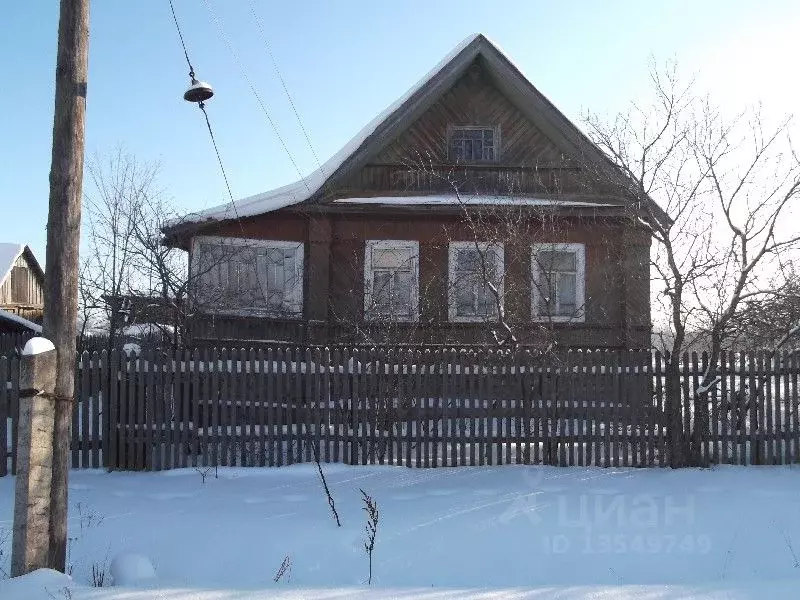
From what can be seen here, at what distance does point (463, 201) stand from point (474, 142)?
1859mm

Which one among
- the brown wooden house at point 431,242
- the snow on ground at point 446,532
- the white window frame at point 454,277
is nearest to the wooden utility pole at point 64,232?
the snow on ground at point 446,532

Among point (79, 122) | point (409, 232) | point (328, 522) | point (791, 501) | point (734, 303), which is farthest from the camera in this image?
point (409, 232)

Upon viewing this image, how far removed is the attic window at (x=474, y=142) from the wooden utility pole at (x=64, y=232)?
909 cm

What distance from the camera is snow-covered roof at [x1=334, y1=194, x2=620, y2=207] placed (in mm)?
11852

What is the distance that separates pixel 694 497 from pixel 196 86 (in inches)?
272

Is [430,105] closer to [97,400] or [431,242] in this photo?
[431,242]

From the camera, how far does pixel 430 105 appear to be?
12.7 m

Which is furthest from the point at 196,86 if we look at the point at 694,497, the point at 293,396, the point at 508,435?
the point at 694,497

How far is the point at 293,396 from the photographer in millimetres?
7824

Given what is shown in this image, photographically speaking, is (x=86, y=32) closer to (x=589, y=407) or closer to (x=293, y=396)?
(x=293, y=396)

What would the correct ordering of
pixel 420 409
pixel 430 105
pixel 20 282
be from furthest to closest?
pixel 20 282
pixel 430 105
pixel 420 409

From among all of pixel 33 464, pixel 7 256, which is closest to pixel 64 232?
pixel 33 464

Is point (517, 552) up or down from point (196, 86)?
down

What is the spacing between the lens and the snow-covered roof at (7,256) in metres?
33.0
